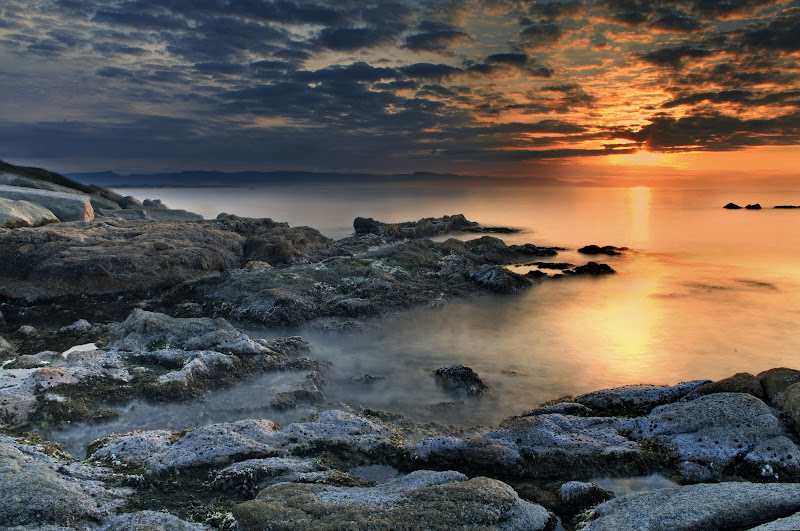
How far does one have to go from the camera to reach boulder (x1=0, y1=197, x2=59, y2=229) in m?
19.1

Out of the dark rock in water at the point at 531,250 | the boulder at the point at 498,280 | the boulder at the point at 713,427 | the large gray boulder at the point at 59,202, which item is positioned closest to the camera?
the boulder at the point at 713,427

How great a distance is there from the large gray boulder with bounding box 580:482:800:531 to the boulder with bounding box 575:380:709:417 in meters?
3.18

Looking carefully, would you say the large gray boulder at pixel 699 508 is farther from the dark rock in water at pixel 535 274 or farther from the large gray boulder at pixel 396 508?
the dark rock in water at pixel 535 274

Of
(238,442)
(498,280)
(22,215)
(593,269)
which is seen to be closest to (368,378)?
(238,442)

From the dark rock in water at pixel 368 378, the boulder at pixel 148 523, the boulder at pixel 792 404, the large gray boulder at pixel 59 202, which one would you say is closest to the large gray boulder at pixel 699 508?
the boulder at pixel 792 404

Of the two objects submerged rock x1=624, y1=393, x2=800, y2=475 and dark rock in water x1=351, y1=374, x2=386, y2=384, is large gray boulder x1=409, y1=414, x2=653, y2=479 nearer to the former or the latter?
submerged rock x1=624, y1=393, x2=800, y2=475

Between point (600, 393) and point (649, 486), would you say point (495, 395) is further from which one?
point (649, 486)

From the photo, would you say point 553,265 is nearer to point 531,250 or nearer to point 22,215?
point 531,250

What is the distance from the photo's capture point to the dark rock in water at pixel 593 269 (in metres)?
22.5

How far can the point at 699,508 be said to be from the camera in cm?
511

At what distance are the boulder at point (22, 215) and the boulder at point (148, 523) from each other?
18306mm

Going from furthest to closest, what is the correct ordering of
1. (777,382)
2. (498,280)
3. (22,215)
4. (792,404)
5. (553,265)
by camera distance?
(553,265), (22,215), (498,280), (777,382), (792,404)

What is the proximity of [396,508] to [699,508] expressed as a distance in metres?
3.11

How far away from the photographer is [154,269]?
56.0 feet
